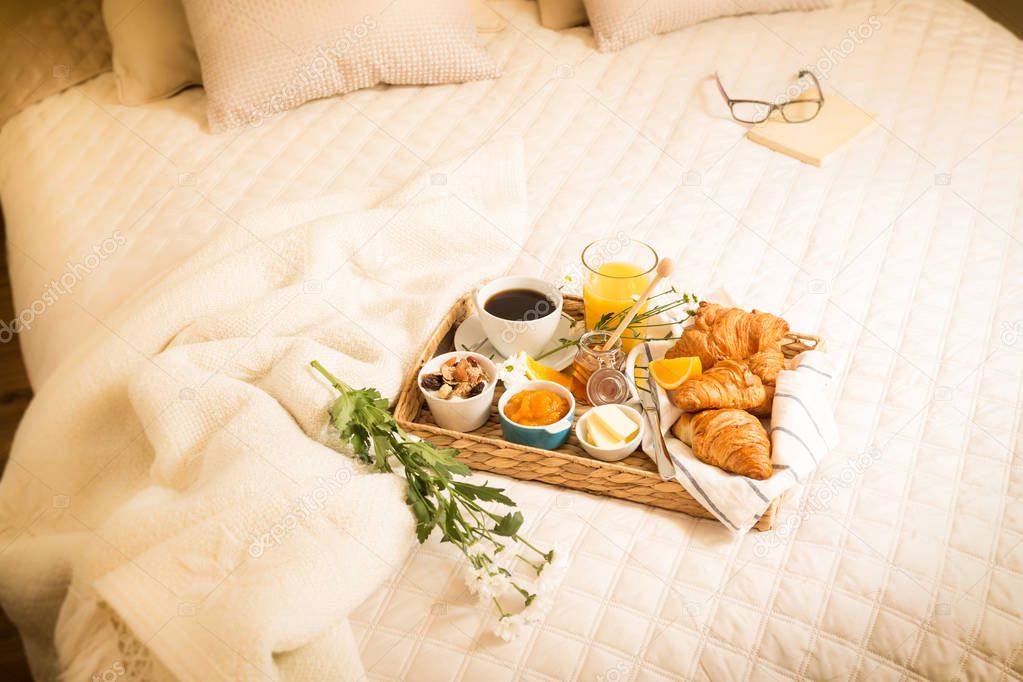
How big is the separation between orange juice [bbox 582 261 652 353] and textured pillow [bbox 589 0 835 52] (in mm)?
1040

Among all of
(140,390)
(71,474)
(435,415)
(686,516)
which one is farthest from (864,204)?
(71,474)

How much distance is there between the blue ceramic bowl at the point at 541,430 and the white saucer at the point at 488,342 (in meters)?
0.12

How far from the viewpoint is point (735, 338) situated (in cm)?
113

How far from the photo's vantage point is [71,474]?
123cm

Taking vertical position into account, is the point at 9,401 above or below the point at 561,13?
below

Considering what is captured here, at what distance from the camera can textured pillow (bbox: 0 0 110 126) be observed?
2.05 meters

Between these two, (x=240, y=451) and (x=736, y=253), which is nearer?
(x=240, y=451)

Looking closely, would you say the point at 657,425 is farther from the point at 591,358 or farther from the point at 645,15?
the point at 645,15

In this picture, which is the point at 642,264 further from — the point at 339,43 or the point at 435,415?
Answer: the point at 339,43

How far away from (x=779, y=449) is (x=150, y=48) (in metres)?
1.76

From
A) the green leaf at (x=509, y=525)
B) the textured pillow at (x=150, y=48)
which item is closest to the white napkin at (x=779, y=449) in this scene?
the green leaf at (x=509, y=525)

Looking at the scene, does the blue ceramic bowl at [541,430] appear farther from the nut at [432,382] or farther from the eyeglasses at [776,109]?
the eyeglasses at [776,109]

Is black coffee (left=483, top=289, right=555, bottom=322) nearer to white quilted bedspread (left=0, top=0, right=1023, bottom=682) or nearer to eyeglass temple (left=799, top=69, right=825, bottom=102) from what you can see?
white quilted bedspread (left=0, top=0, right=1023, bottom=682)

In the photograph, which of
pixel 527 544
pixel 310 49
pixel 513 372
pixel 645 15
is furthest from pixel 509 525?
pixel 645 15
